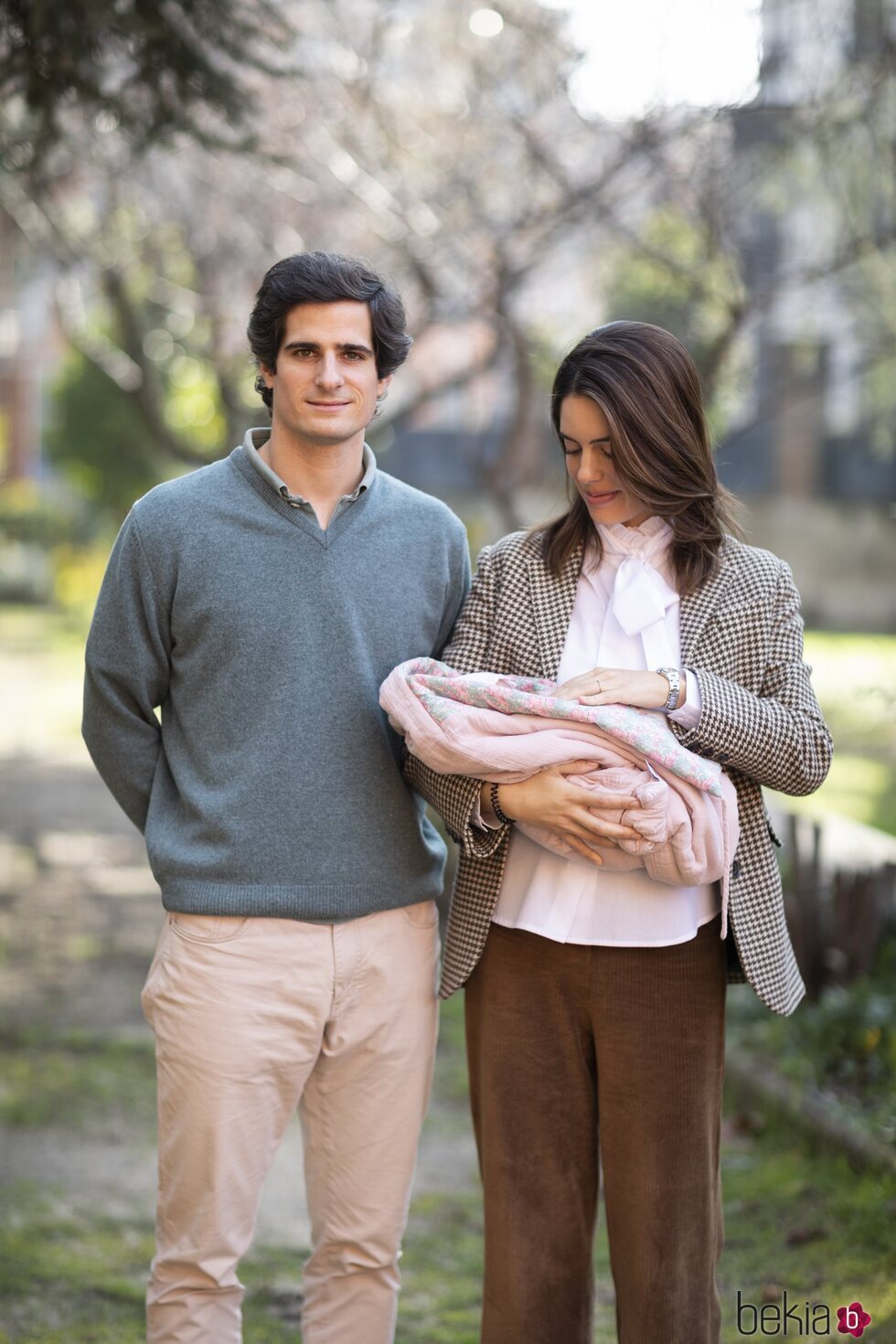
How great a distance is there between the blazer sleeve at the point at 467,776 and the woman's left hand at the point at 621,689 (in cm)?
27

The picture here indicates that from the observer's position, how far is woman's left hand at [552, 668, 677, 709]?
2637mm

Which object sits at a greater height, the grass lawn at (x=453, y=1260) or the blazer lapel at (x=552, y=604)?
the blazer lapel at (x=552, y=604)

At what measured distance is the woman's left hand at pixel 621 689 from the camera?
264 centimetres

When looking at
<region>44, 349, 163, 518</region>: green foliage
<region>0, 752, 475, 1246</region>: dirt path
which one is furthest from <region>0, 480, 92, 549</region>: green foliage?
<region>0, 752, 475, 1246</region>: dirt path

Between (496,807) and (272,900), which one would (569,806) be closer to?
(496,807)

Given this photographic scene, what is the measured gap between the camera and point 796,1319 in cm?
357

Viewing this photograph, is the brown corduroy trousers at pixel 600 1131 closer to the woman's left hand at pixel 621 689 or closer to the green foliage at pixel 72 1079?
the woman's left hand at pixel 621 689

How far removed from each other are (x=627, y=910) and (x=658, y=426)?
3.01 ft

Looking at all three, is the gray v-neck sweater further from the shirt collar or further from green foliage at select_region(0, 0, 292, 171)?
green foliage at select_region(0, 0, 292, 171)

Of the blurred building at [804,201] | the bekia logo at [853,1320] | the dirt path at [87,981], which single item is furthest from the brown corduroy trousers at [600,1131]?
the blurred building at [804,201]

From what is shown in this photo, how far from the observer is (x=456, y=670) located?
2898 millimetres

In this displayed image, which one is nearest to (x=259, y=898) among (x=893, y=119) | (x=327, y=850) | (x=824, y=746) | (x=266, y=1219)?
(x=327, y=850)

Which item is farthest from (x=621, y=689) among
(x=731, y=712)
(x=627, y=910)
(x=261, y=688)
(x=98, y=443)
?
(x=98, y=443)

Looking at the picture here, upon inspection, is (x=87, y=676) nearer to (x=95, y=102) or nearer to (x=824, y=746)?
(x=824, y=746)
